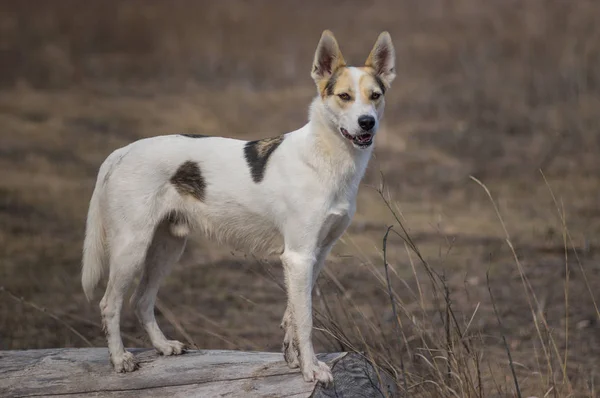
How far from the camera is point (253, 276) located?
940cm

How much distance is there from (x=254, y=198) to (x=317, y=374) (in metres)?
0.99

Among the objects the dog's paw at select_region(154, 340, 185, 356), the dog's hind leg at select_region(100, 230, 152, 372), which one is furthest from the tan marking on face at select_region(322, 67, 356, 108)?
the dog's paw at select_region(154, 340, 185, 356)

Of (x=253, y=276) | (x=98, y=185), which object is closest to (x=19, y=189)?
(x=253, y=276)

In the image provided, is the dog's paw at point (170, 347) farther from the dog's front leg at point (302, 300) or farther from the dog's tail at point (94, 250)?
the dog's front leg at point (302, 300)

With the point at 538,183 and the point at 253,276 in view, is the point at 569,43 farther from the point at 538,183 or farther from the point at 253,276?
the point at 253,276

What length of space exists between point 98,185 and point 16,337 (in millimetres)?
2630

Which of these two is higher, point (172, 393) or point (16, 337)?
point (172, 393)

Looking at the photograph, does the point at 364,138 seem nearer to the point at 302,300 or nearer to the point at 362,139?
the point at 362,139

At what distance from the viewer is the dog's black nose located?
182 inches

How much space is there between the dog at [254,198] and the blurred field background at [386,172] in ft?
1.31

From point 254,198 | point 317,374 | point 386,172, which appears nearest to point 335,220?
point 254,198

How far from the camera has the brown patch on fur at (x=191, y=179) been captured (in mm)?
5102

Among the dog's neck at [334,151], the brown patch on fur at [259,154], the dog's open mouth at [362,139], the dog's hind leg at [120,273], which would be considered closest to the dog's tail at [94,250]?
the dog's hind leg at [120,273]

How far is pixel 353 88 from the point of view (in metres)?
4.77
